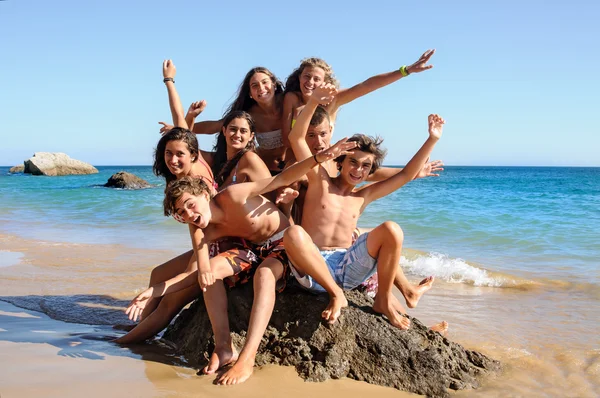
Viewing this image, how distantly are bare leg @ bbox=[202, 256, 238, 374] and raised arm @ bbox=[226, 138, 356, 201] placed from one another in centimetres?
52

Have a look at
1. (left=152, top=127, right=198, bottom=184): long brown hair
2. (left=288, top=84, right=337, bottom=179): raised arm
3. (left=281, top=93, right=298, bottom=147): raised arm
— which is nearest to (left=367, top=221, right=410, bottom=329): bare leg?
(left=288, top=84, right=337, bottom=179): raised arm

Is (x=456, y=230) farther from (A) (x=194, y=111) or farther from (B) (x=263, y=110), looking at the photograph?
(A) (x=194, y=111)

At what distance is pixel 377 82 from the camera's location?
515 centimetres

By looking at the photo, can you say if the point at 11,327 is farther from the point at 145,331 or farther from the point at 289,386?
the point at 289,386

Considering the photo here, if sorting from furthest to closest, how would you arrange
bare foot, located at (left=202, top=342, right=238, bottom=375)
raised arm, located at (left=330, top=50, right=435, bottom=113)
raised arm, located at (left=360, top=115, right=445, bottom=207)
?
raised arm, located at (left=330, top=50, right=435, bottom=113) → raised arm, located at (left=360, top=115, right=445, bottom=207) → bare foot, located at (left=202, top=342, right=238, bottom=375)

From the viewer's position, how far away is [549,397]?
3.87 meters

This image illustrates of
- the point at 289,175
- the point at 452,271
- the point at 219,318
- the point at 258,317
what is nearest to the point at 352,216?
the point at 289,175

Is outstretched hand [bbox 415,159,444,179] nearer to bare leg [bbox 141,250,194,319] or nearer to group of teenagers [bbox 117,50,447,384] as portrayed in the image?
group of teenagers [bbox 117,50,447,384]

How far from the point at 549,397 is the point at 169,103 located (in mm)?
3864


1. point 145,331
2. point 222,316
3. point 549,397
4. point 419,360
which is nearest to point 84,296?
point 145,331

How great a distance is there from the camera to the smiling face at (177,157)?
14.8 ft

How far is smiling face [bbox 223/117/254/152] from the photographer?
15.9 feet

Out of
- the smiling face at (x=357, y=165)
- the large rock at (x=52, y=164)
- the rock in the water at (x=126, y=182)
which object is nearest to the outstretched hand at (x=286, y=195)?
the smiling face at (x=357, y=165)

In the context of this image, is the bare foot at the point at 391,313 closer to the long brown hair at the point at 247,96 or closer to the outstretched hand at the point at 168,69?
the long brown hair at the point at 247,96
